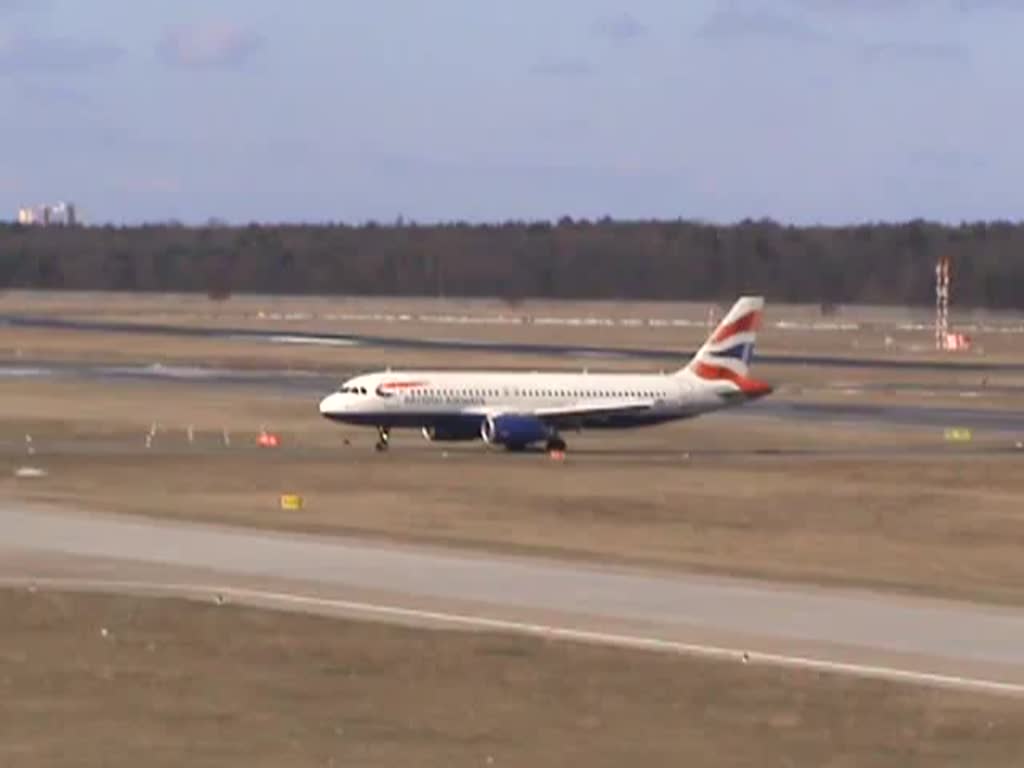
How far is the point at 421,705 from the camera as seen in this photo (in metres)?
30.4

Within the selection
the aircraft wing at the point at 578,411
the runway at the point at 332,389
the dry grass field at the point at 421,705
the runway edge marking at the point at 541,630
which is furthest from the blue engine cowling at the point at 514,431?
the dry grass field at the point at 421,705

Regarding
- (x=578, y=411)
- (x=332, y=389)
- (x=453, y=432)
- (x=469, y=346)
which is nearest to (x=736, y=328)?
(x=578, y=411)

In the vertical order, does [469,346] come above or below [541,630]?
below

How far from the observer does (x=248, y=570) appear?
43.9 metres

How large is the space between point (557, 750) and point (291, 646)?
8.11 metres

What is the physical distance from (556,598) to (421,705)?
10056 mm

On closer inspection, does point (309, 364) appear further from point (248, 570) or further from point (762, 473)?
point (248, 570)

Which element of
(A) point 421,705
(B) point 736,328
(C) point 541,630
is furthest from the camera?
(B) point 736,328

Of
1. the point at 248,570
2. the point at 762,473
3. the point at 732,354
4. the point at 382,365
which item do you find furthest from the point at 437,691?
the point at 382,365

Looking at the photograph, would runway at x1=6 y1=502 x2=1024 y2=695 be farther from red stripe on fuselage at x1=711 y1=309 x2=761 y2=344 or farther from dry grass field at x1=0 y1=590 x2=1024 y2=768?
red stripe on fuselage at x1=711 y1=309 x2=761 y2=344

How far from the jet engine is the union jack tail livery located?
845cm

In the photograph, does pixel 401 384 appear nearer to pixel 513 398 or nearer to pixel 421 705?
pixel 513 398

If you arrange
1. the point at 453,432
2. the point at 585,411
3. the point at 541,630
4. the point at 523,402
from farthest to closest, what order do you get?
the point at 585,411 → the point at 523,402 → the point at 453,432 → the point at 541,630

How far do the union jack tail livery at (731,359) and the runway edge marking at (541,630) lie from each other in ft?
164
